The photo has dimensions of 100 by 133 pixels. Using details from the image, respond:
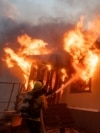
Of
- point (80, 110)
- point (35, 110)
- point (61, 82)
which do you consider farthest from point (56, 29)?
point (35, 110)

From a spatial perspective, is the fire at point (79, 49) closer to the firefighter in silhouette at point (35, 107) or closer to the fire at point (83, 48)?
the fire at point (83, 48)

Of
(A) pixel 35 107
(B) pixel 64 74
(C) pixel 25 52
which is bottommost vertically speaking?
(A) pixel 35 107

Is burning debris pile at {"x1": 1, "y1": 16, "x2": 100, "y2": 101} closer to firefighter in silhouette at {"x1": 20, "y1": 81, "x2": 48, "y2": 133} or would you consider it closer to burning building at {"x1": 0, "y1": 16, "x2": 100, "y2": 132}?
burning building at {"x1": 0, "y1": 16, "x2": 100, "y2": 132}

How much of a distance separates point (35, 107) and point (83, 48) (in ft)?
12.0

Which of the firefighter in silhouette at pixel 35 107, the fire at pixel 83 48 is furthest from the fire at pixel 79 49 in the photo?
the firefighter in silhouette at pixel 35 107

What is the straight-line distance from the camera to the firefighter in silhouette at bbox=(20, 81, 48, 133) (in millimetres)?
7938

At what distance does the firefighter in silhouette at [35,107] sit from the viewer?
7.94m

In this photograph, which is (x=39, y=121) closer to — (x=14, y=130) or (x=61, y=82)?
(x=14, y=130)

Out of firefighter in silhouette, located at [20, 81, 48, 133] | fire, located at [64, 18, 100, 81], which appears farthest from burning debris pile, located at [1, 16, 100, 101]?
firefighter in silhouette, located at [20, 81, 48, 133]

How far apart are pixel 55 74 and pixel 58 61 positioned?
64 cm

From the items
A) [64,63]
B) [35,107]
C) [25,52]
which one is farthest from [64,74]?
[35,107]

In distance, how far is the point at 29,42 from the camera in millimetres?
11953

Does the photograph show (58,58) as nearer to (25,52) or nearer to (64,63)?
(64,63)

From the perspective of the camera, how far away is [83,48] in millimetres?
10312
